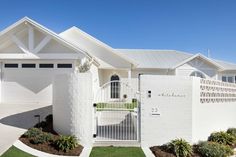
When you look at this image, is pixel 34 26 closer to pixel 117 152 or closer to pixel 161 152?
pixel 117 152

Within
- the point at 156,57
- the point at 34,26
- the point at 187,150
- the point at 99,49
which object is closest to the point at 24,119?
the point at 34,26

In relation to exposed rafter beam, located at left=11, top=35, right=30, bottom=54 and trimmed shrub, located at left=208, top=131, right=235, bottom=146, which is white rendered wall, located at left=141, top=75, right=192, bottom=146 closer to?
trimmed shrub, located at left=208, top=131, right=235, bottom=146

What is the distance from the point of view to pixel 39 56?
51.1ft

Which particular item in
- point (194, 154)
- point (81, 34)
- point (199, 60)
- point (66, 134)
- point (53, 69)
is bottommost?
point (194, 154)

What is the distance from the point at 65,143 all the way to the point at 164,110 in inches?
190

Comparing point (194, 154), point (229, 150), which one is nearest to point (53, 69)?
point (194, 154)

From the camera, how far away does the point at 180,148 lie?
952 centimetres

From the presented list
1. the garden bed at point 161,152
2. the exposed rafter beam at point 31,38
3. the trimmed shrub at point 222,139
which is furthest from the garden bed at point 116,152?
the exposed rafter beam at point 31,38

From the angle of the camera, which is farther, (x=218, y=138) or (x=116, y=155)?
(x=218, y=138)

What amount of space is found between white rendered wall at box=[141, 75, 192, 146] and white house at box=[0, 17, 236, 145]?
5 cm

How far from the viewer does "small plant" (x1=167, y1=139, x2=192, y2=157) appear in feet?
30.8

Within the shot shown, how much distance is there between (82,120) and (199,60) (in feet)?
57.3

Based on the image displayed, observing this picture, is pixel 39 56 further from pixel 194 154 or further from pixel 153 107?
pixel 194 154

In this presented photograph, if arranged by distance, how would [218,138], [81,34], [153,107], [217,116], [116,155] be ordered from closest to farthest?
[116,155], [153,107], [218,138], [217,116], [81,34]
